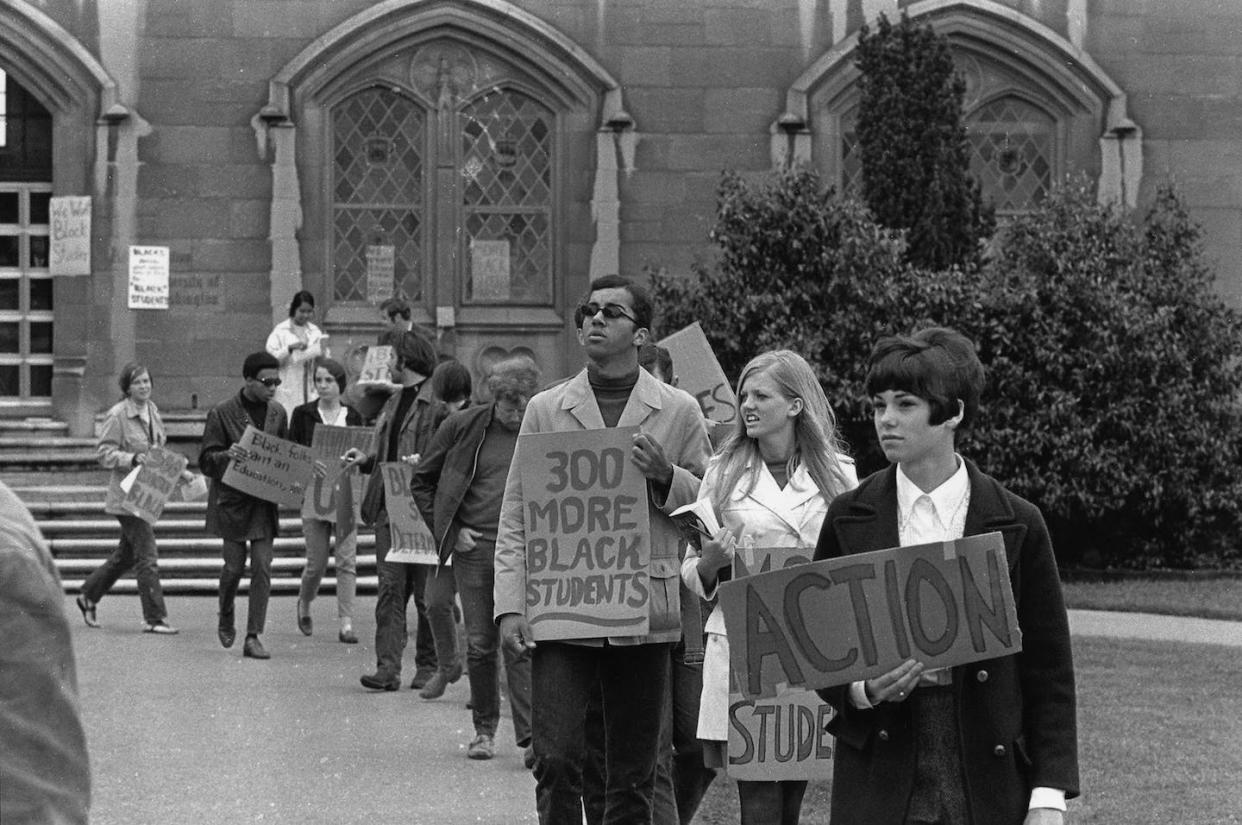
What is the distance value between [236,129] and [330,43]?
1.24m

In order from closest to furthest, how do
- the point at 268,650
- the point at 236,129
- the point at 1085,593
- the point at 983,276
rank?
the point at 268,650, the point at 1085,593, the point at 983,276, the point at 236,129

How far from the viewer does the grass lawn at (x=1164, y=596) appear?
16.3 meters

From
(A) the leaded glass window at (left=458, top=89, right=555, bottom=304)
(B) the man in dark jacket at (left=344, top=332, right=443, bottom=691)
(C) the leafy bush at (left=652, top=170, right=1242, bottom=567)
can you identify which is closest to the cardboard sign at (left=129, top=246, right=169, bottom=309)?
(A) the leaded glass window at (left=458, top=89, right=555, bottom=304)

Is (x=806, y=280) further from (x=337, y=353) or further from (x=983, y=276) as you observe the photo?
(x=337, y=353)

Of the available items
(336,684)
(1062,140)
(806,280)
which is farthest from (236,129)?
(336,684)

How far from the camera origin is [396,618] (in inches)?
475

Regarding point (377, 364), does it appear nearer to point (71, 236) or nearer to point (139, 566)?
point (139, 566)

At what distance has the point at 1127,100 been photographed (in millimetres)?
21938

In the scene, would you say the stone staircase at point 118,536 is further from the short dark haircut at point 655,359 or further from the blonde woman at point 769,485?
the blonde woman at point 769,485

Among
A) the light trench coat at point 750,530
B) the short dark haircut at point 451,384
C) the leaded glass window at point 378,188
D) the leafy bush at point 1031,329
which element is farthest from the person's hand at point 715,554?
the leaded glass window at point 378,188

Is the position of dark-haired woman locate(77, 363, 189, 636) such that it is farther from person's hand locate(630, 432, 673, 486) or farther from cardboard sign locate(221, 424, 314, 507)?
person's hand locate(630, 432, 673, 486)

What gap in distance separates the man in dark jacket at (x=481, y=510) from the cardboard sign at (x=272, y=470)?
12.9ft

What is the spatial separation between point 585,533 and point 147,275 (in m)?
14.6

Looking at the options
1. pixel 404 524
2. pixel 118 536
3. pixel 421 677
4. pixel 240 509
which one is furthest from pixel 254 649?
pixel 118 536
